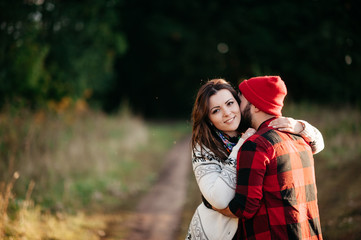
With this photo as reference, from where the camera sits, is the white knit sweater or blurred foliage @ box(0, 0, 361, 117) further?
blurred foliage @ box(0, 0, 361, 117)

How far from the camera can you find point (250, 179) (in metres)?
1.94

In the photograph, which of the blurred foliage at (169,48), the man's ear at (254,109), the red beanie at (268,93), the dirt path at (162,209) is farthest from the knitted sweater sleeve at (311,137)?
the dirt path at (162,209)

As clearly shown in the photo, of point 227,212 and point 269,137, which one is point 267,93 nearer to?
point 269,137

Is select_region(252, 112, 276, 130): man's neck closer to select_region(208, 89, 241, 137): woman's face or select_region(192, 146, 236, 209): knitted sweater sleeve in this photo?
select_region(208, 89, 241, 137): woman's face

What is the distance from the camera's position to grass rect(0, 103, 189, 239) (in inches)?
161

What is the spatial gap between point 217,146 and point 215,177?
32 centimetres

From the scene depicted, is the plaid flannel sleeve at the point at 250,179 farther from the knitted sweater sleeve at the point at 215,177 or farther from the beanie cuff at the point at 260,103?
the beanie cuff at the point at 260,103

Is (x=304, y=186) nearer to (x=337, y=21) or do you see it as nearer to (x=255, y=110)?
(x=255, y=110)

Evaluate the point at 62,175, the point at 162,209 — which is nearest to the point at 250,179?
the point at 162,209

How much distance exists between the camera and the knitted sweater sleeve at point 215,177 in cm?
203

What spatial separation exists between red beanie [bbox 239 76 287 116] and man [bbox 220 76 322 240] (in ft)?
0.66

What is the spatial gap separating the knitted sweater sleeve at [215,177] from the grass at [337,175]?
96.9 inches

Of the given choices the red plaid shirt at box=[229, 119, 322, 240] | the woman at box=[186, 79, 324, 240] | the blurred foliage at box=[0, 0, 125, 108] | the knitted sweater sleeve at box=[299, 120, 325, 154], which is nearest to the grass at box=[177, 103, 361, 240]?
the knitted sweater sleeve at box=[299, 120, 325, 154]

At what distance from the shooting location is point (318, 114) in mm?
8445
